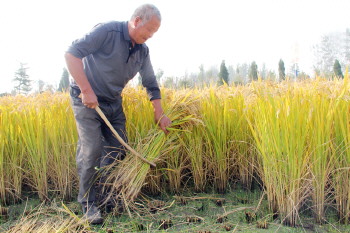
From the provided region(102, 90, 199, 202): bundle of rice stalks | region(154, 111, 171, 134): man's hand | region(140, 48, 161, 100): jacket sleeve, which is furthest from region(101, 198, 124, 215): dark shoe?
region(140, 48, 161, 100): jacket sleeve

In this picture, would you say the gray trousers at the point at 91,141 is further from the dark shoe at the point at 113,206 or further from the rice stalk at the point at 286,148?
the rice stalk at the point at 286,148

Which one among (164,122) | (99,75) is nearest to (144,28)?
(99,75)

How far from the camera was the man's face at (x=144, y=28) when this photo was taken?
6.70 ft

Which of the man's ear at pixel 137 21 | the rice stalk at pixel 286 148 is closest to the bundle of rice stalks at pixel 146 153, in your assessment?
the rice stalk at pixel 286 148

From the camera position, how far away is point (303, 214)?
2.04m

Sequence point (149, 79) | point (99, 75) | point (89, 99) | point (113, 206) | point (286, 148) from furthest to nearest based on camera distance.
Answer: point (149, 79)
point (113, 206)
point (99, 75)
point (89, 99)
point (286, 148)

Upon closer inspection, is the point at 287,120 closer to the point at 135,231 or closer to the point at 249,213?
the point at 249,213

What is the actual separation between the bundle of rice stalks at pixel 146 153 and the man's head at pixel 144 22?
2.16 feet

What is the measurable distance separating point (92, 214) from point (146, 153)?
61 cm

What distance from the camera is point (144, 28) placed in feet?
6.79

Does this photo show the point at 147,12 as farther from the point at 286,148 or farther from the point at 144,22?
the point at 286,148

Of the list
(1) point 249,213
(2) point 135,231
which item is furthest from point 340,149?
(2) point 135,231

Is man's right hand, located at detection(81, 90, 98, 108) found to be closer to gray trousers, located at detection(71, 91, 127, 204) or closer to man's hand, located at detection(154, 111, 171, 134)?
gray trousers, located at detection(71, 91, 127, 204)

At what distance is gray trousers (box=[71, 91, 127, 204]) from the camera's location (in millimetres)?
2137
